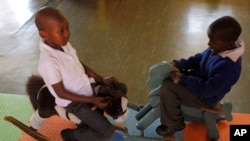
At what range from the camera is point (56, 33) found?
118 centimetres

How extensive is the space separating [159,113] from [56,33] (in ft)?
2.04

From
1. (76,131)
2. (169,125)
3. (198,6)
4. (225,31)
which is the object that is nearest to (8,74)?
(76,131)

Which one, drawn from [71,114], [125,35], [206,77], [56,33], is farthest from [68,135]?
[125,35]

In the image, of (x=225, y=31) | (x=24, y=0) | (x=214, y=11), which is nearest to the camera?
(x=225, y=31)

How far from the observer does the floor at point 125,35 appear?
211 centimetres

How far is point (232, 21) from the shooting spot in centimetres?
132

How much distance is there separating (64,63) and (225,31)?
26.2 inches

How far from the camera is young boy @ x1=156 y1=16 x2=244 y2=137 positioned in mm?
1321

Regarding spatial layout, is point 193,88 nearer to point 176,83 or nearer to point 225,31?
point 176,83

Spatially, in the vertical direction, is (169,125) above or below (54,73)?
below

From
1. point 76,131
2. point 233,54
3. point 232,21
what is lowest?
point 76,131

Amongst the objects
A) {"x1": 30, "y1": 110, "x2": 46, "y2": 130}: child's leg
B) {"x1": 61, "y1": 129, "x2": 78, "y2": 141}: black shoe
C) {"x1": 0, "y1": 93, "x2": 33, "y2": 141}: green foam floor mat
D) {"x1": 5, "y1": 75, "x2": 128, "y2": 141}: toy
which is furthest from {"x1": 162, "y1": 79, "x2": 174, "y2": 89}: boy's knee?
{"x1": 0, "y1": 93, "x2": 33, "y2": 141}: green foam floor mat

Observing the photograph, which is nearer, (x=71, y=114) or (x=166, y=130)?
(x=71, y=114)

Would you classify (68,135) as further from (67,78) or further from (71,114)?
(67,78)
